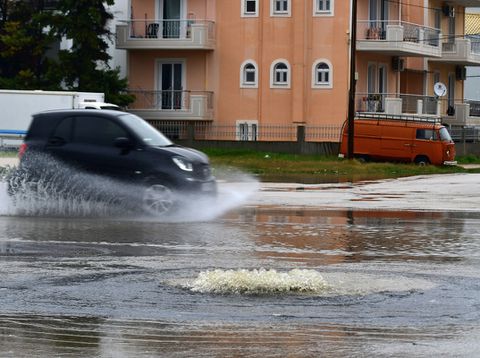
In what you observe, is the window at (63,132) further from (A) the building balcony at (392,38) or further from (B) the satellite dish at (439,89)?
(B) the satellite dish at (439,89)

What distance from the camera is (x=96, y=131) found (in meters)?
20.0

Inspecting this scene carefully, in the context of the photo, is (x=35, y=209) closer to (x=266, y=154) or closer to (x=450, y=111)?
(x=266, y=154)

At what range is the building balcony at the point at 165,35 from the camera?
52875 millimetres

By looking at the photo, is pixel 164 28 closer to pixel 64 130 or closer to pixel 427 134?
pixel 427 134

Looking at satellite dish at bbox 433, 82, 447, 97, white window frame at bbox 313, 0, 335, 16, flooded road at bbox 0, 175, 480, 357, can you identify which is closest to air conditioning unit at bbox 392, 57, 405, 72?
satellite dish at bbox 433, 82, 447, 97

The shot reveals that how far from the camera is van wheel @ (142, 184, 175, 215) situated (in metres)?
19.5

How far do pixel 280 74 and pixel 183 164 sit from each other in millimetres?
33650

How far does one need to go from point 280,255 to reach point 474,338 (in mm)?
5533

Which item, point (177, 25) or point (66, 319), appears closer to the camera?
point (66, 319)

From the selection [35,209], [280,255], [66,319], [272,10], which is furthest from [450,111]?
[66,319]

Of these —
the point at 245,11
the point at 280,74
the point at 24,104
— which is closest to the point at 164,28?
the point at 245,11

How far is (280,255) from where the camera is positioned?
14.3m

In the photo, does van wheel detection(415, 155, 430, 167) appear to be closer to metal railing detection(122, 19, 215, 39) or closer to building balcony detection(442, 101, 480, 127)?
metal railing detection(122, 19, 215, 39)

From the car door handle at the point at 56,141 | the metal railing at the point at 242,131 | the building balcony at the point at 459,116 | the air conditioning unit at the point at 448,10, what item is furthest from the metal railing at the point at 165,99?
the car door handle at the point at 56,141
